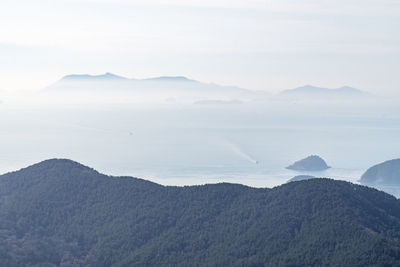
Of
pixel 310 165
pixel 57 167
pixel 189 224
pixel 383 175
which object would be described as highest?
pixel 57 167

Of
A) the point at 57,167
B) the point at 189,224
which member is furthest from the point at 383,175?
the point at 189,224

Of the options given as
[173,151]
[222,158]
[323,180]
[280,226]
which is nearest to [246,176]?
[222,158]

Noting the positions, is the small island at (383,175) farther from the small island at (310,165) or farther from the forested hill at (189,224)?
the forested hill at (189,224)

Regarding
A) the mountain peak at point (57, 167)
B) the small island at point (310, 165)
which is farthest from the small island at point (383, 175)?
the mountain peak at point (57, 167)

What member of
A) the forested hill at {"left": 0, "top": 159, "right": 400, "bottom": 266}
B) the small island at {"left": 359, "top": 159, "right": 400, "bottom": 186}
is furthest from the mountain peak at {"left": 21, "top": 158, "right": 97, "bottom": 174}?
the small island at {"left": 359, "top": 159, "right": 400, "bottom": 186}

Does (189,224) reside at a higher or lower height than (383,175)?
lower

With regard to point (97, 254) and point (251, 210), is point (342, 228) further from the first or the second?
point (97, 254)

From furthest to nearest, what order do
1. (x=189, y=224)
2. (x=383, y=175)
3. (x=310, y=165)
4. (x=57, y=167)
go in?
1. (x=310, y=165)
2. (x=383, y=175)
3. (x=57, y=167)
4. (x=189, y=224)

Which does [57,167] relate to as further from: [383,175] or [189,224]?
[383,175]
